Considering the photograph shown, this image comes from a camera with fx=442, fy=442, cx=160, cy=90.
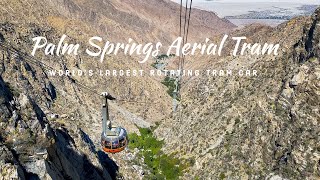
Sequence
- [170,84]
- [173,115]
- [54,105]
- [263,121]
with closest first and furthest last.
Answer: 1. [263,121]
2. [54,105]
3. [173,115]
4. [170,84]

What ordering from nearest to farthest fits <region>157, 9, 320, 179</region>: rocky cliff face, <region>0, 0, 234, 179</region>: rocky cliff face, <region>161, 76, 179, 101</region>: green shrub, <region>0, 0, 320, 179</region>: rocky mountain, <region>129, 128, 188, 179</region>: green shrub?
<region>0, 0, 234, 179</region>: rocky cliff face → <region>0, 0, 320, 179</region>: rocky mountain → <region>157, 9, 320, 179</region>: rocky cliff face → <region>129, 128, 188, 179</region>: green shrub → <region>161, 76, 179, 101</region>: green shrub

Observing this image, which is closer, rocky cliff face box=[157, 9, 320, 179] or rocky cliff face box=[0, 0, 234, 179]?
rocky cliff face box=[0, 0, 234, 179]

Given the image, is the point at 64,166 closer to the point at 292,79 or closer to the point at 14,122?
the point at 14,122

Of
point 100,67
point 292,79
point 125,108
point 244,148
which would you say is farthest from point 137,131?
point 292,79

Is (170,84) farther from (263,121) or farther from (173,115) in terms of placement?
(263,121)

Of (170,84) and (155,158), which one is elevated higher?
(170,84)

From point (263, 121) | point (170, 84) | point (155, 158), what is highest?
point (263, 121)

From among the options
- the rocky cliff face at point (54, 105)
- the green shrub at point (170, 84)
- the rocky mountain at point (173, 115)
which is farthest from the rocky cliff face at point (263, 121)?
the green shrub at point (170, 84)

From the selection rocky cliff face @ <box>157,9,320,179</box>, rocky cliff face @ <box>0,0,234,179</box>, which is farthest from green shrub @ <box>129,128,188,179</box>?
rocky cliff face @ <box>0,0,234,179</box>

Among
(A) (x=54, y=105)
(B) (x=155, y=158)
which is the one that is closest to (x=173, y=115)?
(B) (x=155, y=158)

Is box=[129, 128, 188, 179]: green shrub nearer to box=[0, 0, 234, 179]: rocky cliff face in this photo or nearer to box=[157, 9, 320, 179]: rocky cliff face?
box=[157, 9, 320, 179]: rocky cliff face
